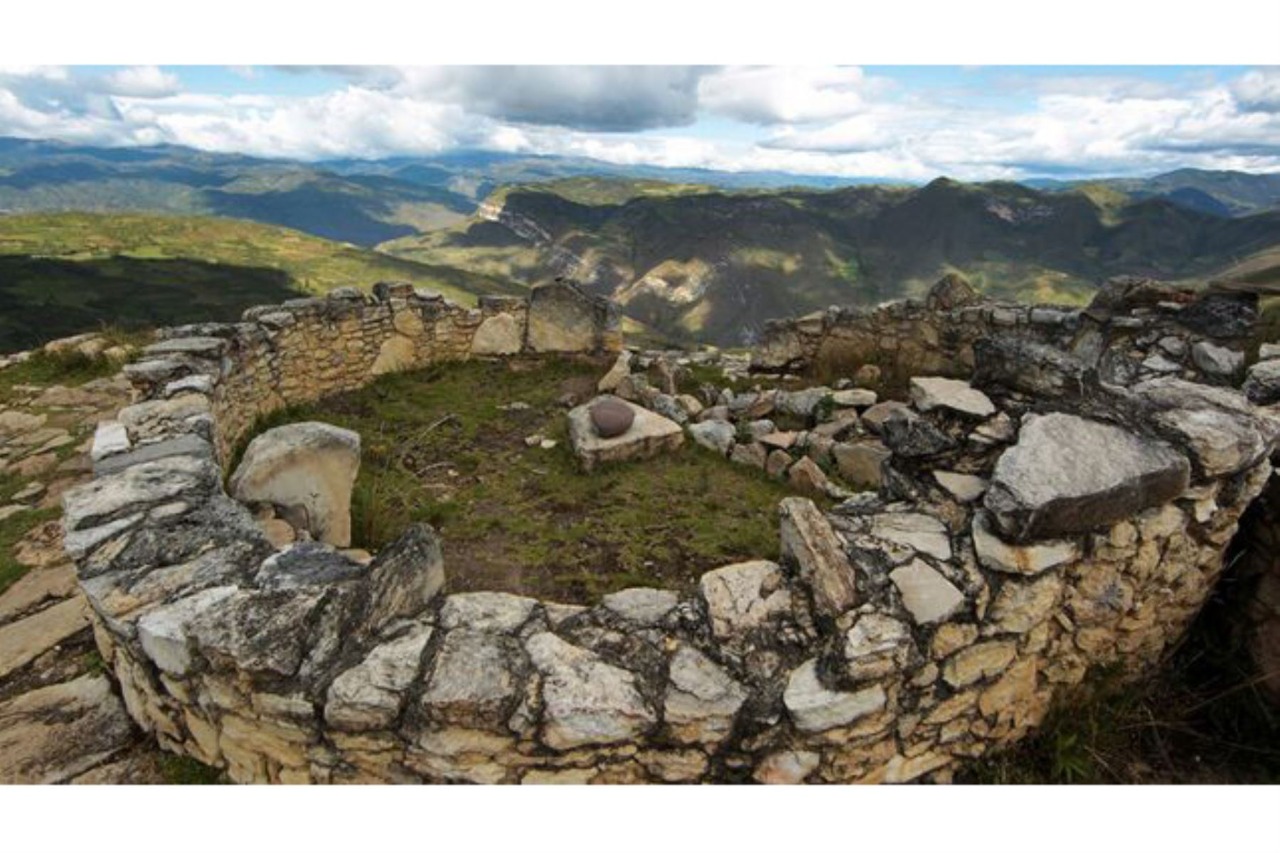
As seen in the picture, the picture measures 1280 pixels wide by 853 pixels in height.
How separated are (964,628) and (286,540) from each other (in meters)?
5.12

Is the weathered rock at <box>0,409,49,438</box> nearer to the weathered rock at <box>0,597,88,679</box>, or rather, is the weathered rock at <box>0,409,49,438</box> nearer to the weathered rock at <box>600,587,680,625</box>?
the weathered rock at <box>0,597,88,679</box>

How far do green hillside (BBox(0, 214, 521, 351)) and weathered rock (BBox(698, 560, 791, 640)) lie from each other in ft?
241

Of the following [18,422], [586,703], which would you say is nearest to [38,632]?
[586,703]

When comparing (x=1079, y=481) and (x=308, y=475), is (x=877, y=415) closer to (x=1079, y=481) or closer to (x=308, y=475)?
(x=1079, y=481)

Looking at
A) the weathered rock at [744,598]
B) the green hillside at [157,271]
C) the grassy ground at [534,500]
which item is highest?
the weathered rock at [744,598]

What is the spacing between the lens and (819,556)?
152 inches

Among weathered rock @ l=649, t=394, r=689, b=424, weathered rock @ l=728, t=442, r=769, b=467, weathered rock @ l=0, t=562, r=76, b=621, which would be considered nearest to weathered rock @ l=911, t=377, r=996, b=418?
weathered rock @ l=728, t=442, r=769, b=467

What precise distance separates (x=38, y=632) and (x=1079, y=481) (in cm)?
712

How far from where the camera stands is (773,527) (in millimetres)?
7117

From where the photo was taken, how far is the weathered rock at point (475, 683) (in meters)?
3.29

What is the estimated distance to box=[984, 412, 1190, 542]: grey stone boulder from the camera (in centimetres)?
373

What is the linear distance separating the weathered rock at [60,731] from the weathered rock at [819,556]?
4.19 metres

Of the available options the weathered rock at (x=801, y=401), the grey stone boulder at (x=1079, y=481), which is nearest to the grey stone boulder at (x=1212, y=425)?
the grey stone boulder at (x=1079, y=481)

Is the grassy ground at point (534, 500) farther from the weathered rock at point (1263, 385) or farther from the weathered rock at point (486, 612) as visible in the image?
the weathered rock at point (1263, 385)
